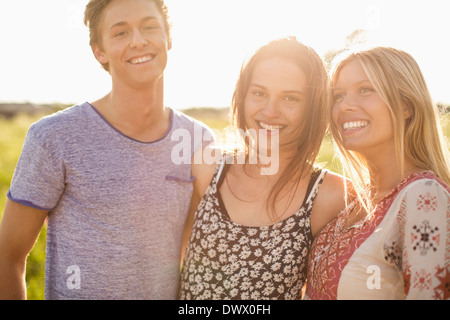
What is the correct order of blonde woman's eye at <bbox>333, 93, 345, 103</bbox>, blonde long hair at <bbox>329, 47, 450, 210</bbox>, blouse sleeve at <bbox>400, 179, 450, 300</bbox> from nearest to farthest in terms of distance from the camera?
blouse sleeve at <bbox>400, 179, 450, 300</bbox>
blonde long hair at <bbox>329, 47, 450, 210</bbox>
blonde woman's eye at <bbox>333, 93, 345, 103</bbox>

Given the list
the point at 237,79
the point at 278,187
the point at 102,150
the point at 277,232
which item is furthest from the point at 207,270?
the point at 237,79

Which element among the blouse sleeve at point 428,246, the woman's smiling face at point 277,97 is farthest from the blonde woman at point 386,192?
the woman's smiling face at point 277,97

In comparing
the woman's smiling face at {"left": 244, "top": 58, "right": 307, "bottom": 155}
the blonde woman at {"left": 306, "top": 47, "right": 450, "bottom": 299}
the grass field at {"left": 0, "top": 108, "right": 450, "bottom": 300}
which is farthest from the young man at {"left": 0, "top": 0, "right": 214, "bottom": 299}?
the grass field at {"left": 0, "top": 108, "right": 450, "bottom": 300}

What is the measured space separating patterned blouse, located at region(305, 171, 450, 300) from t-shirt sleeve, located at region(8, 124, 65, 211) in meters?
1.61

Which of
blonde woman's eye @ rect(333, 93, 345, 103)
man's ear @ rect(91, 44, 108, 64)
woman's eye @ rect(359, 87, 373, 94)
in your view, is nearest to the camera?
woman's eye @ rect(359, 87, 373, 94)

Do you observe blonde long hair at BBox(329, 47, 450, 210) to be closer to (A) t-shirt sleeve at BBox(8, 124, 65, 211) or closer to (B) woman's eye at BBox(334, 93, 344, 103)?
(B) woman's eye at BBox(334, 93, 344, 103)

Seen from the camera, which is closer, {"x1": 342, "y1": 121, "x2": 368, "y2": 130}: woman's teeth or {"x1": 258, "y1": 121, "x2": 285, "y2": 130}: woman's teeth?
{"x1": 342, "y1": 121, "x2": 368, "y2": 130}: woman's teeth

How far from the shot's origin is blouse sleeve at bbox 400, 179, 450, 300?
Result: 195cm

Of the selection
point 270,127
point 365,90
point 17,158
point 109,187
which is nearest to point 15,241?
point 109,187

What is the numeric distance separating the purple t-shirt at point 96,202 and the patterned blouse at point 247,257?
0.27 m

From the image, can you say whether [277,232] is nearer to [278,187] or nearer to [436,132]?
[278,187]
